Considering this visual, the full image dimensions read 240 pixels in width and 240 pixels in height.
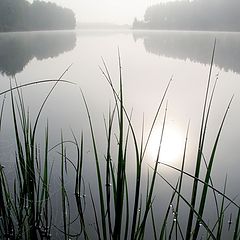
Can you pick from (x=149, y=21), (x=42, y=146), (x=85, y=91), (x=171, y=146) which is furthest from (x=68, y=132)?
(x=149, y=21)

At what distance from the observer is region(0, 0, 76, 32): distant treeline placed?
1650 inches

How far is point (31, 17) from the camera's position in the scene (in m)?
55.6

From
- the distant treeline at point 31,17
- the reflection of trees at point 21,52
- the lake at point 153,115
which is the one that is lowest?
the lake at point 153,115

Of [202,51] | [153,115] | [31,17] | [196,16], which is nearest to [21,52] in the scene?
[202,51]

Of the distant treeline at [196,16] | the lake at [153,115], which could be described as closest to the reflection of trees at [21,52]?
the lake at [153,115]

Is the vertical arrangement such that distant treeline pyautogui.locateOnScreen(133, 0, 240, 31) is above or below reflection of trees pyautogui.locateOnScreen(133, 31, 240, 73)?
above

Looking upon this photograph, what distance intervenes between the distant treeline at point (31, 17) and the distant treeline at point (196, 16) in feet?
69.4

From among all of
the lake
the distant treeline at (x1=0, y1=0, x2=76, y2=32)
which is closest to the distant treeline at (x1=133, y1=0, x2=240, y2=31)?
the distant treeline at (x1=0, y1=0, x2=76, y2=32)

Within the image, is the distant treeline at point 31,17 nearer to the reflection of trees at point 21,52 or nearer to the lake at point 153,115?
the reflection of trees at point 21,52

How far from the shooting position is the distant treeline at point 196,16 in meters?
62.6

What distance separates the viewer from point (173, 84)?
9500 millimetres

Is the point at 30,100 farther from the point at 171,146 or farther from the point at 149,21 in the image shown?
the point at 149,21

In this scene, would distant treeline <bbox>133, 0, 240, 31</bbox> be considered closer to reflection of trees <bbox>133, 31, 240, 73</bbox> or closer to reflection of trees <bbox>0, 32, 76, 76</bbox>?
reflection of trees <bbox>133, 31, 240, 73</bbox>

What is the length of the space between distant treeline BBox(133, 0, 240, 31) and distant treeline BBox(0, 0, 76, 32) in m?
21.2
